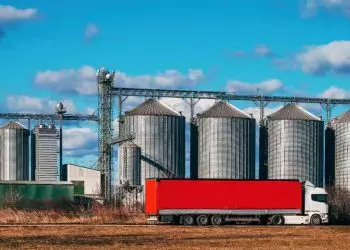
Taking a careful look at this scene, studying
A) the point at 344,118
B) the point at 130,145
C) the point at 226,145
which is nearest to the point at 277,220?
the point at 130,145

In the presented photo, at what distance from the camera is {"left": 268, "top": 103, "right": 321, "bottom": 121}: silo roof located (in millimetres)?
112625

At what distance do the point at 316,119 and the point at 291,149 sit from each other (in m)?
6.14

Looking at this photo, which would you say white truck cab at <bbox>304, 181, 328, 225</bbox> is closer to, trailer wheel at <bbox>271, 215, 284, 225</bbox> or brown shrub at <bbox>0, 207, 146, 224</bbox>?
trailer wheel at <bbox>271, 215, 284, 225</bbox>

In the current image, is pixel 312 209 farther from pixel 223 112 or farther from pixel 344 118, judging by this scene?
pixel 344 118

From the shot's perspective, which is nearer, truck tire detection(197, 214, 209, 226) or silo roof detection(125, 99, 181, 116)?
truck tire detection(197, 214, 209, 226)

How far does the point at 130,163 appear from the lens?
106 meters

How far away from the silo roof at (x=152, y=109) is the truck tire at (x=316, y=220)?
4539 centimetres

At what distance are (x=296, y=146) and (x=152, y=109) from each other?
21033 millimetres

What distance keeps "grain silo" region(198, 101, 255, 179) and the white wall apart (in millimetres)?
15771

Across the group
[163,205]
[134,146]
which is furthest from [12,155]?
[163,205]

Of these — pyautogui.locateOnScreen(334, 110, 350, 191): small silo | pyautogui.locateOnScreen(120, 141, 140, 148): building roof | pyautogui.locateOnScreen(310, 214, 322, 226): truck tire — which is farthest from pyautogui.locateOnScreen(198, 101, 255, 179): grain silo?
pyautogui.locateOnScreen(310, 214, 322, 226): truck tire

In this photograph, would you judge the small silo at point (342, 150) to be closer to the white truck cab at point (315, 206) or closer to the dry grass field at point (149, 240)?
the white truck cab at point (315, 206)

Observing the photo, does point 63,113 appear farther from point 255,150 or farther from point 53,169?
point 255,150

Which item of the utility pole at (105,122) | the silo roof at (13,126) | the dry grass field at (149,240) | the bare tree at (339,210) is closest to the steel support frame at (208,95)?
the utility pole at (105,122)
